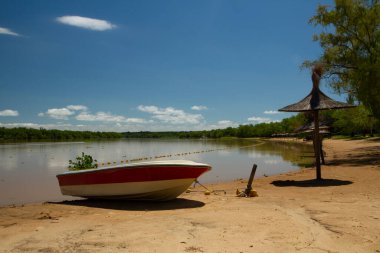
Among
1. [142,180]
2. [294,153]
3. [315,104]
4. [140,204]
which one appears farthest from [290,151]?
[142,180]

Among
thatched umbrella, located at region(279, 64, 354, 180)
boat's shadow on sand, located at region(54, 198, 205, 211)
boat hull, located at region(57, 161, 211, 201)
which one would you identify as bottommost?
boat's shadow on sand, located at region(54, 198, 205, 211)

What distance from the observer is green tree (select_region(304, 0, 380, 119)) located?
1903cm

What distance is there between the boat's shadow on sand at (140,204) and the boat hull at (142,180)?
0.20 m

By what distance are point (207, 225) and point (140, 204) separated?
387 centimetres

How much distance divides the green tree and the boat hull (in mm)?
13529

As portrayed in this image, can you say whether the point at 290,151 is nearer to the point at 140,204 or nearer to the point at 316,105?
the point at 316,105

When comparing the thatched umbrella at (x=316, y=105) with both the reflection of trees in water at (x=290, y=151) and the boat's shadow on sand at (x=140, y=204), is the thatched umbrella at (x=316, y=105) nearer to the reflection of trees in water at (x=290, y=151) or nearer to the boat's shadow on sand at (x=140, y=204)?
the reflection of trees in water at (x=290, y=151)

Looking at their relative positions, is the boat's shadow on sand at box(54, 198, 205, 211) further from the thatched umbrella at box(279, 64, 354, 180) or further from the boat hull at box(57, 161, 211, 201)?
the thatched umbrella at box(279, 64, 354, 180)

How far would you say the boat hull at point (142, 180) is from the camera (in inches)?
369

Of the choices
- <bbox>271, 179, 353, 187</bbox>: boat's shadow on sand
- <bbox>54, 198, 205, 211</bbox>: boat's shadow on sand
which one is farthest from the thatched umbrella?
<bbox>54, 198, 205, 211</bbox>: boat's shadow on sand

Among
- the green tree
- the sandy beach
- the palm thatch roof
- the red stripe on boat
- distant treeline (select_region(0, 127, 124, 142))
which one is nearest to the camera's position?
the sandy beach

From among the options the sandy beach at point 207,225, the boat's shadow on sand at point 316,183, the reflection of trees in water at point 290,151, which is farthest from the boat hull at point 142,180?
the reflection of trees in water at point 290,151

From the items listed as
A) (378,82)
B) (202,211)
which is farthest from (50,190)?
(378,82)

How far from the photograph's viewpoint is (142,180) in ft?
31.4
